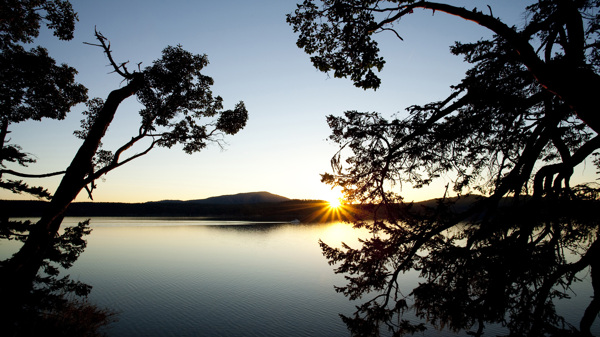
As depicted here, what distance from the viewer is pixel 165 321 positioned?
12242 mm

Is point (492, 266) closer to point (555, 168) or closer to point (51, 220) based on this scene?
point (555, 168)

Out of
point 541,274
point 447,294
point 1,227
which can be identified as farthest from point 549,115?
point 1,227

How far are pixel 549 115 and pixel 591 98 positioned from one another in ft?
5.06

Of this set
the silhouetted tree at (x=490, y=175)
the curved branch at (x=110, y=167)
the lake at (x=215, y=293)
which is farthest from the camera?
the lake at (x=215, y=293)

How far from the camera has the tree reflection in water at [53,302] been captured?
15.3 feet

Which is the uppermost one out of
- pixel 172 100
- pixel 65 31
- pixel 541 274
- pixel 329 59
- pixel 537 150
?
pixel 65 31

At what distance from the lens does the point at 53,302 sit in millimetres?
5656

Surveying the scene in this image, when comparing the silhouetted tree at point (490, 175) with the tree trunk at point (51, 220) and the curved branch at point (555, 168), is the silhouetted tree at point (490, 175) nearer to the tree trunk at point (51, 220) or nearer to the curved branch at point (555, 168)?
the curved branch at point (555, 168)

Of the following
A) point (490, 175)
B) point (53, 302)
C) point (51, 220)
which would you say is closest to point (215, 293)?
point (53, 302)

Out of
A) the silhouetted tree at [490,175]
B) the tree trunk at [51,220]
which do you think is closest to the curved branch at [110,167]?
the tree trunk at [51,220]

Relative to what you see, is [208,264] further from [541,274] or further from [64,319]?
[541,274]

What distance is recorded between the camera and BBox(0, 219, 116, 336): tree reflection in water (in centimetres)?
466

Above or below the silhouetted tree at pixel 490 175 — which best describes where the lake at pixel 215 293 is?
below

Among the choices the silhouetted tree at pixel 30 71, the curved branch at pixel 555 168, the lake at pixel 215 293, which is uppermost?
the silhouetted tree at pixel 30 71
